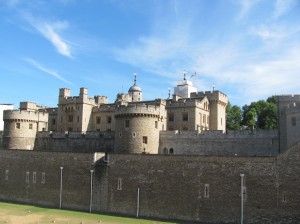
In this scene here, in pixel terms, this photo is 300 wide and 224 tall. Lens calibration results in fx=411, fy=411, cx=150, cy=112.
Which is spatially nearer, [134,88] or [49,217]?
[49,217]

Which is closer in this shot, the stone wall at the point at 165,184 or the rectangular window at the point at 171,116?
the stone wall at the point at 165,184

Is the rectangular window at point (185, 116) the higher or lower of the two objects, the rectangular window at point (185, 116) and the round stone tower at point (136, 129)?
the higher

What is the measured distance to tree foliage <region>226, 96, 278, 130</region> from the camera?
217ft

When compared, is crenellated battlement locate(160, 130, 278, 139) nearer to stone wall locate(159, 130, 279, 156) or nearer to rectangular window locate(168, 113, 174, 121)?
stone wall locate(159, 130, 279, 156)

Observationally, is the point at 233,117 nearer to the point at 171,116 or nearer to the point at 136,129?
the point at 171,116

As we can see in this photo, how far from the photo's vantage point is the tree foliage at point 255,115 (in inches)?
2603

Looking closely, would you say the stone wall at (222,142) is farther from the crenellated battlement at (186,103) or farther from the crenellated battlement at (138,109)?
the crenellated battlement at (186,103)

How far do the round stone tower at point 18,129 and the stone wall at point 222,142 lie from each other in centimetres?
1883

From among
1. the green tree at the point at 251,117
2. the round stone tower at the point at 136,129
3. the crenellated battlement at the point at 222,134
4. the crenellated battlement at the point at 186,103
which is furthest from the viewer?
the green tree at the point at 251,117

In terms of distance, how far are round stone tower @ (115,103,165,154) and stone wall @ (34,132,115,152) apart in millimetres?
6800

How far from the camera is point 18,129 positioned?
53219 mm

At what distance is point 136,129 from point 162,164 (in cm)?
921

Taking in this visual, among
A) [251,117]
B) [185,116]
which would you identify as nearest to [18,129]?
[185,116]

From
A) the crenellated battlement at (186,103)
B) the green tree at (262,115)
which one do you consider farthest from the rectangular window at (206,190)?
the green tree at (262,115)
